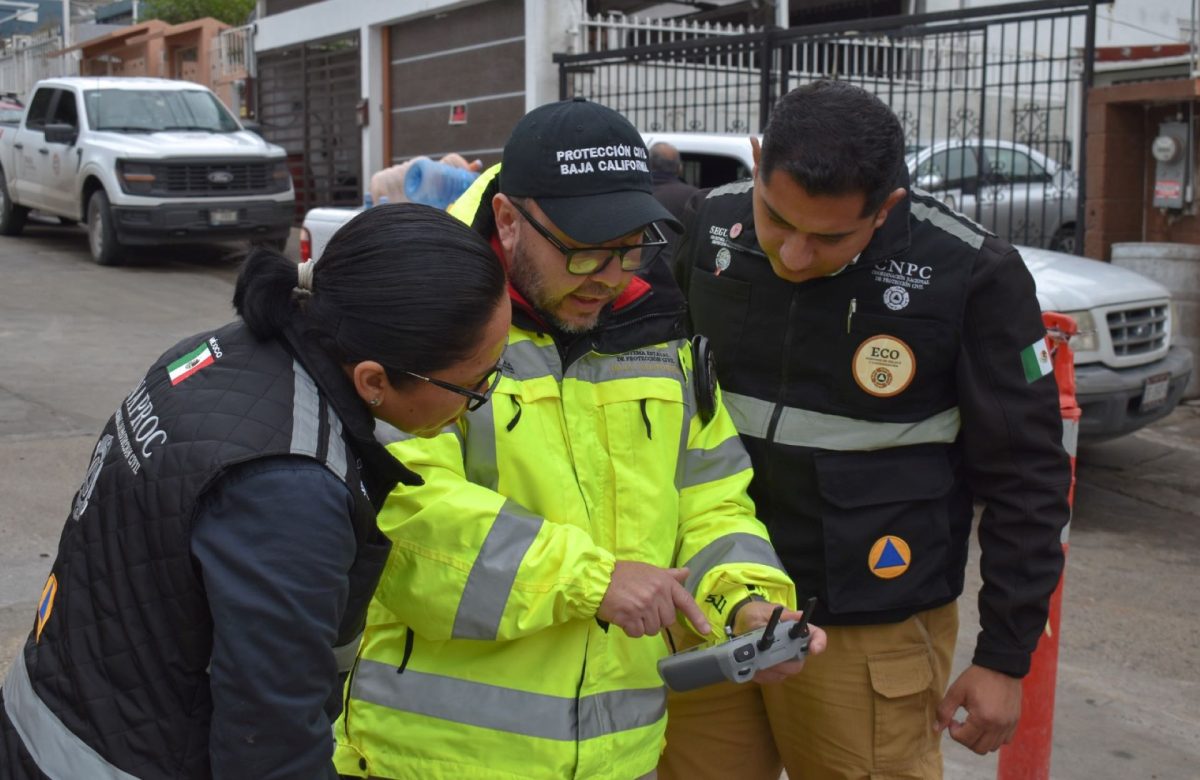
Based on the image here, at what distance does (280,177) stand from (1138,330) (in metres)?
9.47

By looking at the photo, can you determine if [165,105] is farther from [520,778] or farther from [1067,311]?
[520,778]

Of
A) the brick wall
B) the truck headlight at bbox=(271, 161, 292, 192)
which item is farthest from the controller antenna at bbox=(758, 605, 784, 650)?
the truck headlight at bbox=(271, 161, 292, 192)

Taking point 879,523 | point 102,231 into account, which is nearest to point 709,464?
point 879,523

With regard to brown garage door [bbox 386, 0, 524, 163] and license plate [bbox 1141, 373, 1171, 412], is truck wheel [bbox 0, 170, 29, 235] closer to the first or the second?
brown garage door [bbox 386, 0, 524, 163]

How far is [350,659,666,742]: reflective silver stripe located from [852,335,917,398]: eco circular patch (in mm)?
811

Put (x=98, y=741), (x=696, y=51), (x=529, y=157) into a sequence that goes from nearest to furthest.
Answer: (x=98, y=741)
(x=529, y=157)
(x=696, y=51)

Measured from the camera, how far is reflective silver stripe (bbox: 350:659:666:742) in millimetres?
2141

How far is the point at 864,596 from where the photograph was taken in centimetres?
256

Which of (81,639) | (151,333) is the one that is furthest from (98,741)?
(151,333)

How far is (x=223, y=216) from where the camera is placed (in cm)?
1334

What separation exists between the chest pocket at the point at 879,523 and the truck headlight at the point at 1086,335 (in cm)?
473

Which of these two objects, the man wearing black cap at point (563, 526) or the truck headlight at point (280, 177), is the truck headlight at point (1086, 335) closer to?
the man wearing black cap at point (563, 526)

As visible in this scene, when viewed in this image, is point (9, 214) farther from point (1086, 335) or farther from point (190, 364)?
point (190, 364)

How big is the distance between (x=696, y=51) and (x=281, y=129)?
33.5 feet
